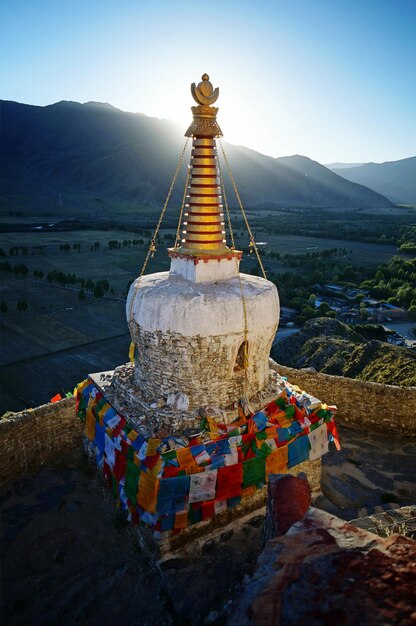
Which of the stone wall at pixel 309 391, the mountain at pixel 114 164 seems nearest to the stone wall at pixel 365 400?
the stone wall at pixel 309 391

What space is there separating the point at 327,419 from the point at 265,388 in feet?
4.23

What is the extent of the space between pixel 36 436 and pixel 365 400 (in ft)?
25.4

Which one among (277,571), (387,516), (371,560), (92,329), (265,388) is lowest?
(92,329)

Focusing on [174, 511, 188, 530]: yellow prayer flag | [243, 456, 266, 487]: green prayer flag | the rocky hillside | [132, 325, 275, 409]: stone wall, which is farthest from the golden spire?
the rocky hillside

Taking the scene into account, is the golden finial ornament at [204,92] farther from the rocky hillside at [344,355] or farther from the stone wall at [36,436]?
the rocky hillside at [344,355]

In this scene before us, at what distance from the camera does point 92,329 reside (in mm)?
22797

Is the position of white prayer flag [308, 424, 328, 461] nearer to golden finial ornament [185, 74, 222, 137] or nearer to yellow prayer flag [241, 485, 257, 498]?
yellow prayer flag [241, 485, 257, 498]

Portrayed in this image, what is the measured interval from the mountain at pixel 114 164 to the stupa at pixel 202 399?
102 m

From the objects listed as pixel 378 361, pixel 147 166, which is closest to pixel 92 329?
pixel 378 361

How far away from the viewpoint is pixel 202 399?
7285 mm

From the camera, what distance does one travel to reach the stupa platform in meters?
6.51

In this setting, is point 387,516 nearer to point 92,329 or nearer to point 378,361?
point 378,361

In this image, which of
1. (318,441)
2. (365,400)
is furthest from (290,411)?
(365,400)

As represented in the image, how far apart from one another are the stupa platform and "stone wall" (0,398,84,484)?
1.45 meters
